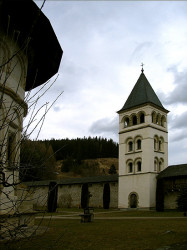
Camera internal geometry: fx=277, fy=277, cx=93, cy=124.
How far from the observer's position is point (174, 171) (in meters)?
29.6

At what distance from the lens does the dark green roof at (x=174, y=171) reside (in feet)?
93.4

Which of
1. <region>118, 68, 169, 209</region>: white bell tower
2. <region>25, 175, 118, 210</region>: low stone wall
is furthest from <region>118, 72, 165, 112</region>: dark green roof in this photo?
<region>25, 175, 118, 210</region>: low stone wall

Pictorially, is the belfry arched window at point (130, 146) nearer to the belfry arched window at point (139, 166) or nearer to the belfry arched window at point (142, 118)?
the belfry arched window at point (139, 166)

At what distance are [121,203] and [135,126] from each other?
9.03 m

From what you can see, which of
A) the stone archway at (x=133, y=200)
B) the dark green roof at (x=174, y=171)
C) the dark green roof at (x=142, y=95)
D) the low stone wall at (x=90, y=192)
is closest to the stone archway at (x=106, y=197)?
the low stone wall at (x=90, y=192)

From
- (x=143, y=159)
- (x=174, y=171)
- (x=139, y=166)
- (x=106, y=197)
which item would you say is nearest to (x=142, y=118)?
(x=143, y=159)

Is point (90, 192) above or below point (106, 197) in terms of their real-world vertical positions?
above

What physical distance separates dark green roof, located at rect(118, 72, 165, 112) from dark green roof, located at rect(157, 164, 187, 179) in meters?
7.31

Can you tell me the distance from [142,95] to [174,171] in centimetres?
980

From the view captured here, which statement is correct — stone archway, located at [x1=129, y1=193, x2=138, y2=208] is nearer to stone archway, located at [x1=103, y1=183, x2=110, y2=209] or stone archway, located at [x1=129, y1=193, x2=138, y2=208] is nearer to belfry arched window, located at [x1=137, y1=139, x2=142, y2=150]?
stone archway, located at [x1=103, y1=183, x2=110, y2=209]

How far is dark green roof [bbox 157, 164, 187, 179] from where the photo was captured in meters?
28.5

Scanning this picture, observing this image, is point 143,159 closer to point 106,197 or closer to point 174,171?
point 174,171

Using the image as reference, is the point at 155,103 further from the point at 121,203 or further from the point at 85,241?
the point at 85,241

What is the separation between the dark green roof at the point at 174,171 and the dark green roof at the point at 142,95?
7306 mm
